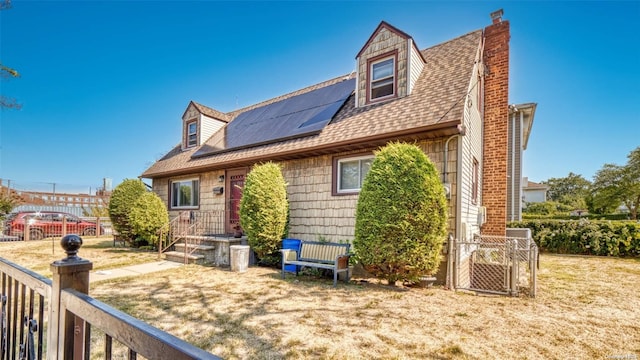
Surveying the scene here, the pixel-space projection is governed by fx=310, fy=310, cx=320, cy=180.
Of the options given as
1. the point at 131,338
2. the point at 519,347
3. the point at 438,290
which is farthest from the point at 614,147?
the point at 131,338

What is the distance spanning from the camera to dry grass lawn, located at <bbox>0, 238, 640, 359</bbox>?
11.1 feet

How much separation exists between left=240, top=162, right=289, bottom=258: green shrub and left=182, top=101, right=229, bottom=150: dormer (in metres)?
6.28

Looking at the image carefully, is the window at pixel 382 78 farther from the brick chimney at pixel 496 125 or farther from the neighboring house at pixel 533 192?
the neighboring house at pixel 533 192

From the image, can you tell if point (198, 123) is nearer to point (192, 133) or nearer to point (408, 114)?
point (192, 133)

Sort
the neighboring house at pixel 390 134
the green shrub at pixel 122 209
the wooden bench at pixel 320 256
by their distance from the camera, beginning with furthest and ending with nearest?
the green shrub at pixel 122 209
the neighboring house at pixel 390 134
the wooden bench at pixel 320 256

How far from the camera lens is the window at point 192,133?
44.6 ft

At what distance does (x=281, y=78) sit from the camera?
1497 cm

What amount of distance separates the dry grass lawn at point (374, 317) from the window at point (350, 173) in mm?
2324

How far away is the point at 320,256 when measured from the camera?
7203 millimetres

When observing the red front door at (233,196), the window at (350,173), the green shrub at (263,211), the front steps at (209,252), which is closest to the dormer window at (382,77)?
the window at (350,173)

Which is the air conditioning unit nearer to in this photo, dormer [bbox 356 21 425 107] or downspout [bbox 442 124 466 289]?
downspout [bbox 442 124 466 289]

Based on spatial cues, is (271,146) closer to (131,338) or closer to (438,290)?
(438,290)

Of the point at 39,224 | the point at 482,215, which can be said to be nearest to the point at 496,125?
the point at 482,215

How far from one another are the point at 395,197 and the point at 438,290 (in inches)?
80.4
